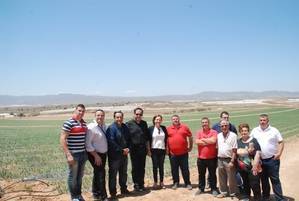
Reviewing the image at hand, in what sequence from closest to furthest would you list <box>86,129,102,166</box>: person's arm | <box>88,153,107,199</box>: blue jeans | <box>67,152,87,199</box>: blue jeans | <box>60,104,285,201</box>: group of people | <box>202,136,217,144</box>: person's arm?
1. <box>67,152,87,199</box>: blue jeans
2. <box>60,104,285,201</box>: group of people
3. <box>86,129,102,166</box>: person's arm
4. <box>88,153,107,199</box>: blue jeans
5. <box>202,136,217,144</box>: person's arm

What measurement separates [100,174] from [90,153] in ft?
1.89

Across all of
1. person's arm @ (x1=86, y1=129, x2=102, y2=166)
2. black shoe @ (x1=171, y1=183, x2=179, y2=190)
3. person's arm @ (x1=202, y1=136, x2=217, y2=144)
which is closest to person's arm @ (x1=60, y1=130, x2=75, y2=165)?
person's arm @ (x1=86, y1=129, x2=102, y2=166)

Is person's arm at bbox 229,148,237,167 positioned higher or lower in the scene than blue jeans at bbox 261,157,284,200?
higher

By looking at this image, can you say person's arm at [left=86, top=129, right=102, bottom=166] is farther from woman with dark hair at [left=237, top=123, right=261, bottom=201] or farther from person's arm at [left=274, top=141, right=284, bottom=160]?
person's arm at [left=274, top=141, right=284, bottom=160]

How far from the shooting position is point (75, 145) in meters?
8.06

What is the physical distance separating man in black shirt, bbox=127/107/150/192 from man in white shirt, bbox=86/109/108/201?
908 millimetres

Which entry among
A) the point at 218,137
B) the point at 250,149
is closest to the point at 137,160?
the point at 218,137

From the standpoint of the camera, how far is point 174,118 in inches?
377

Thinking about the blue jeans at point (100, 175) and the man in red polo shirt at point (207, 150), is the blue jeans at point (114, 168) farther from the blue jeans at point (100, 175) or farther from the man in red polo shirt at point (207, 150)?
the man in red polo shirt at point (207, 150)

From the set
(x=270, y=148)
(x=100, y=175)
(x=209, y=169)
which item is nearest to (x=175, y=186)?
(x=209, y=169)

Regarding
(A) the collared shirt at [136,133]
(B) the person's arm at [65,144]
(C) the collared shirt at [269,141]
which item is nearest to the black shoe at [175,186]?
(A) the collared shirt at [136,133]

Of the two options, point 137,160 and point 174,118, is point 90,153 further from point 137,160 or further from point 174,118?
point 174,118

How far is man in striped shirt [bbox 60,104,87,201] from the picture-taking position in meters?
7.88

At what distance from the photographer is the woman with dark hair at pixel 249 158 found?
327 inches
